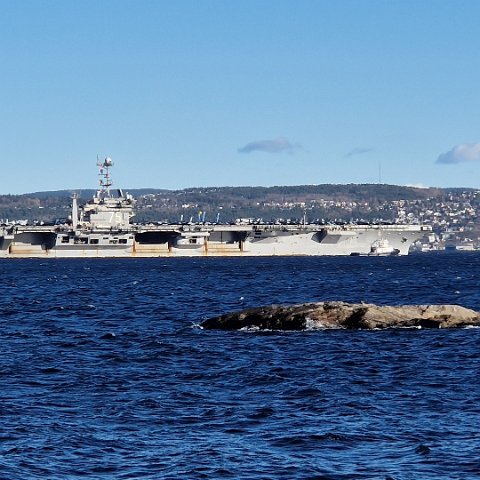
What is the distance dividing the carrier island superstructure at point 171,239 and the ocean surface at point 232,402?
117m

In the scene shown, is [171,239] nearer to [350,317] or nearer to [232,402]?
[350,317]

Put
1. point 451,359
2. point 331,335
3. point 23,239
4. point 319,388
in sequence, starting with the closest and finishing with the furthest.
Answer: point 319,388
point 451,359
point 331,335
point 23,239

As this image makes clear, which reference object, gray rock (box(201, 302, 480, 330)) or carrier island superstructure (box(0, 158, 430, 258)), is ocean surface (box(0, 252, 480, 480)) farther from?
carrier island superstructure (box(0, 158, 430, 258))

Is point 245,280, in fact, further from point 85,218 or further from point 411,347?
point 85,218

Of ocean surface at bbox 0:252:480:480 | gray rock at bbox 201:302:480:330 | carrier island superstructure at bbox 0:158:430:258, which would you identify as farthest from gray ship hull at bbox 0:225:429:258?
gray rock at bbox 201:302:480:330

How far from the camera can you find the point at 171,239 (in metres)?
174

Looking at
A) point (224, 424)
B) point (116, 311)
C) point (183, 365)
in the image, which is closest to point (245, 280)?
point (116, 311)

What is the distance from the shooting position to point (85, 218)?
18238 cm

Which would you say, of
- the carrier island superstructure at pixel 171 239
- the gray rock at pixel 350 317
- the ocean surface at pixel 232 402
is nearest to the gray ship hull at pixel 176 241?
the carrier island superstructure at pixel 171 239

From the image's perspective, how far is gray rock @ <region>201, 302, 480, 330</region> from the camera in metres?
44.9

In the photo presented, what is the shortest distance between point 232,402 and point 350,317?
17.9 meters

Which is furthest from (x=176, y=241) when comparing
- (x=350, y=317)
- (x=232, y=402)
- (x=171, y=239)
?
(x=232, y=402)

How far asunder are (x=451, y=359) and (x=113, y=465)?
51.9ft

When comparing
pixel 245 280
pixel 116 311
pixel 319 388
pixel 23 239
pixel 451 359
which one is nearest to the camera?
pixel 319 388
